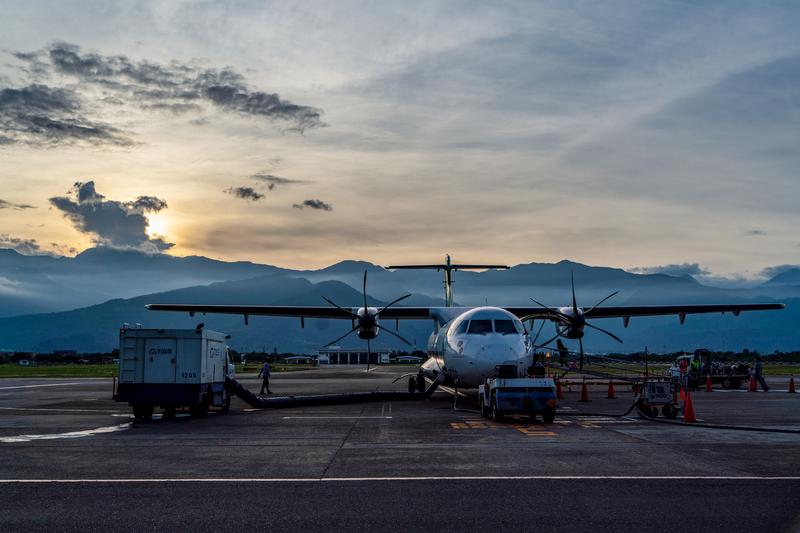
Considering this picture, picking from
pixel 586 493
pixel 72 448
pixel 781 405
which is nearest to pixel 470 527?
pixel 586 493

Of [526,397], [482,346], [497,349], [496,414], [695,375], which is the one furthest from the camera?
[695,375]

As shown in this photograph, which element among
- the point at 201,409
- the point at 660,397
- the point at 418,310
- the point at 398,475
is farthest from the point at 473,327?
the point at 398,475

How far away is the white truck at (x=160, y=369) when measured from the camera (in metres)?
21.2

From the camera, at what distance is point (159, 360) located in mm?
21422

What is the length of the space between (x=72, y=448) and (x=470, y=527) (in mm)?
9721

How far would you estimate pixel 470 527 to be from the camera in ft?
25.6

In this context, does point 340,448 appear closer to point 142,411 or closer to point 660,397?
point 142,411

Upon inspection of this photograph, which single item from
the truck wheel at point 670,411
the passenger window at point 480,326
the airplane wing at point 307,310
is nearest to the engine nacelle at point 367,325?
the airplane wing at point 307,310

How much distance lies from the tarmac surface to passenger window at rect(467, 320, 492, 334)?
4.42 metres

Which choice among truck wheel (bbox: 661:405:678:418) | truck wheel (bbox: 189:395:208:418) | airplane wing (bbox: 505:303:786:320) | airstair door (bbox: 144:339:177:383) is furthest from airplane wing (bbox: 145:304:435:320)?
truck wheel (bbox: 661:405:678:418)

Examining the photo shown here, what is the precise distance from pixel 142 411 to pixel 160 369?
4.32 feet

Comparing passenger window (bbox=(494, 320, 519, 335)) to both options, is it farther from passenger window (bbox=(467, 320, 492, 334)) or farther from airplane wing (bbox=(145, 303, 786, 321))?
airplane wing (bbox=(145, 303, 786, 321))

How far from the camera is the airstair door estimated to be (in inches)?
838

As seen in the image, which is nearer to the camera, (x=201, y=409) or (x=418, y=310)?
(x=201, y=409)
